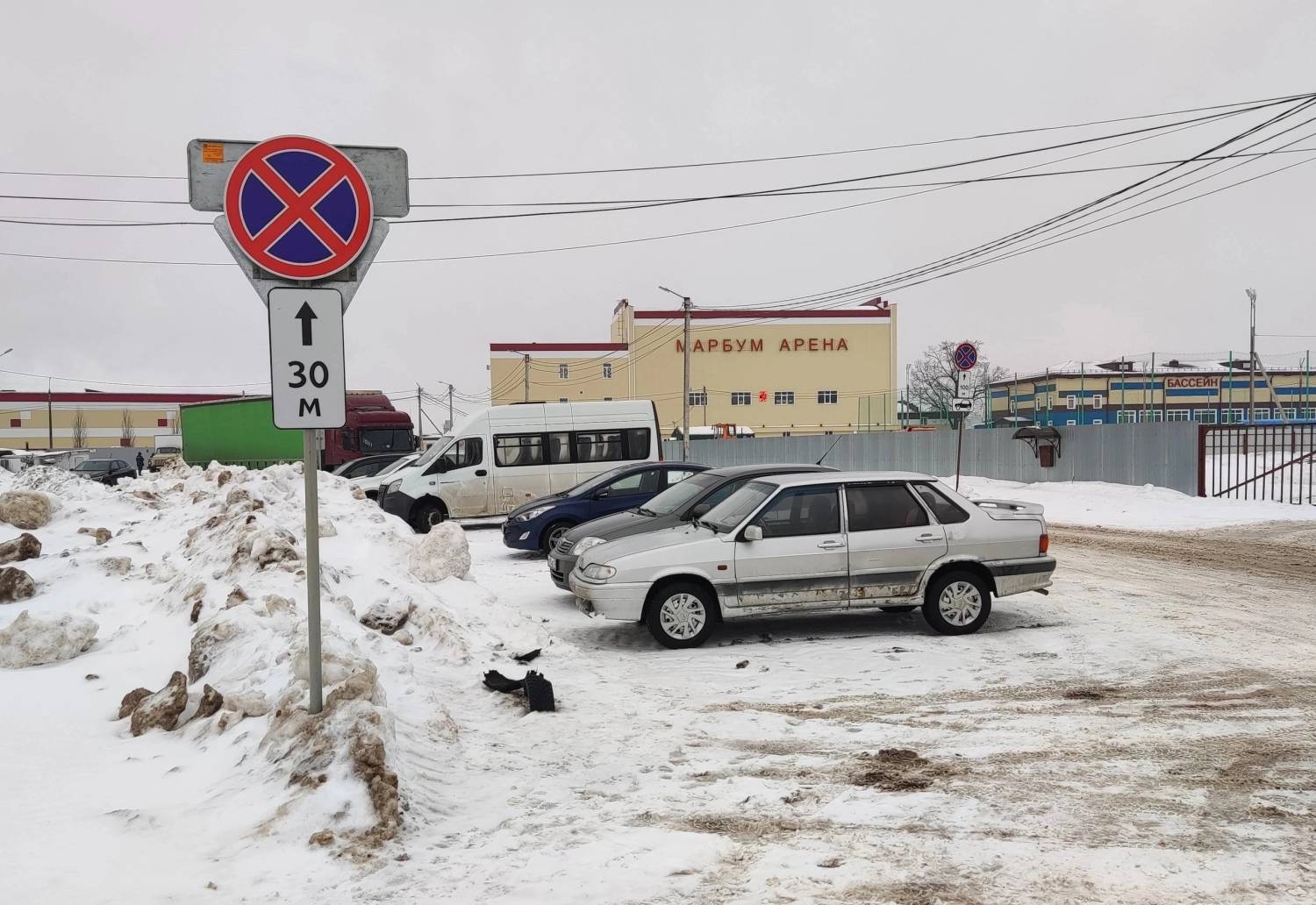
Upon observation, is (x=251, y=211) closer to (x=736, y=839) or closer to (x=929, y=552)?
(x=736, y=839)

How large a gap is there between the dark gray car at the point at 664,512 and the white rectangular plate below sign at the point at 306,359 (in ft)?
16.4

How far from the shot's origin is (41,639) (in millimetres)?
6406

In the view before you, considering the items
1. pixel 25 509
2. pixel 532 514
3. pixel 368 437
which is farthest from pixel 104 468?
pixel 532 514

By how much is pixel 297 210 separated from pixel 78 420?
90918 mm

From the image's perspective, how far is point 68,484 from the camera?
17453 millimetres

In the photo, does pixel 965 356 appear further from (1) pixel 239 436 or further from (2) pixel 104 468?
(2) pixel 104 468

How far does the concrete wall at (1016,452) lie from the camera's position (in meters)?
24.3

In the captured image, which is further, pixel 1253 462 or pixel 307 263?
pixel 1253 462

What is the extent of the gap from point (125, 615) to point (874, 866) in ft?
20.8

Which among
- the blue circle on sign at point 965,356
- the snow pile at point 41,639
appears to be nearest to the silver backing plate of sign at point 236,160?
the snow pile at point 41,639

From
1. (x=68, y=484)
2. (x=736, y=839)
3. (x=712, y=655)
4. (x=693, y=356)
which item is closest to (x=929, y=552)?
(x=712, y=655)

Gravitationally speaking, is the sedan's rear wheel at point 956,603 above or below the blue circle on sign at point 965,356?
below

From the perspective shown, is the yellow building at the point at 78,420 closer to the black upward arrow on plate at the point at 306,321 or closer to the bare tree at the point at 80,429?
the bare tree at the point at 80,429

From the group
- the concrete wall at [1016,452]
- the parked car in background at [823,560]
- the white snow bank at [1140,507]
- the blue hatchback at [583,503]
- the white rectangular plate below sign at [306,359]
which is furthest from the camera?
the concrete wall at [1016,452]
